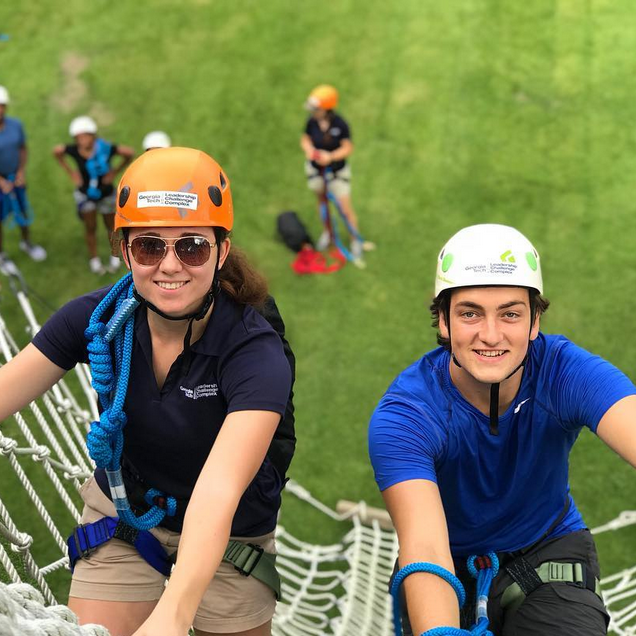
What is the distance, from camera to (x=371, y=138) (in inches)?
318

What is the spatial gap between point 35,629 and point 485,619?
4.14ft

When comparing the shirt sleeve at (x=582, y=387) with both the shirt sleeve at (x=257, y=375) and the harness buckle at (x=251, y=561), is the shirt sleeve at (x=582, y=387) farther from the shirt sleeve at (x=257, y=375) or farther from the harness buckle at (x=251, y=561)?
the harness buckle at (x=251, y=561)

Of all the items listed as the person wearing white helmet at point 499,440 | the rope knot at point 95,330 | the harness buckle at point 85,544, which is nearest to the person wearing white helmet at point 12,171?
the harness buckle at point 85,544

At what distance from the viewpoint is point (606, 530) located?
4.89 meters

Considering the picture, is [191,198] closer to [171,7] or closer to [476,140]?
[476,140]

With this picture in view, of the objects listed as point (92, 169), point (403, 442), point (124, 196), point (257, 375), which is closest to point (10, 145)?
point (92, 169)

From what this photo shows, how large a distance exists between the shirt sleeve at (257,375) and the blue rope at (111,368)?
0.29 meters

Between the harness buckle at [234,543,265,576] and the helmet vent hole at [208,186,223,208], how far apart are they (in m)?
1.01

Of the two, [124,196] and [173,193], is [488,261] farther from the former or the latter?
[124,196]

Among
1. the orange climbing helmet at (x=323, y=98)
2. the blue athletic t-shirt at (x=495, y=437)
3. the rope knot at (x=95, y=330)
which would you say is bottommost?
the blue athletic t-shirt at (x=495, y=437)

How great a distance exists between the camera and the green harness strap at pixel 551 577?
2.85m

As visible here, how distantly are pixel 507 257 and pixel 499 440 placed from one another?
52cm

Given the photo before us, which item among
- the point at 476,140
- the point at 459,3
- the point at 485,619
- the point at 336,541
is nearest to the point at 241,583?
the point at 485,619

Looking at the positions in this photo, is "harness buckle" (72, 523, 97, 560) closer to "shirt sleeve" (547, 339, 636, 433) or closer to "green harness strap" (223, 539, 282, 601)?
"green harness strap" (223, 539, 282, 601)
